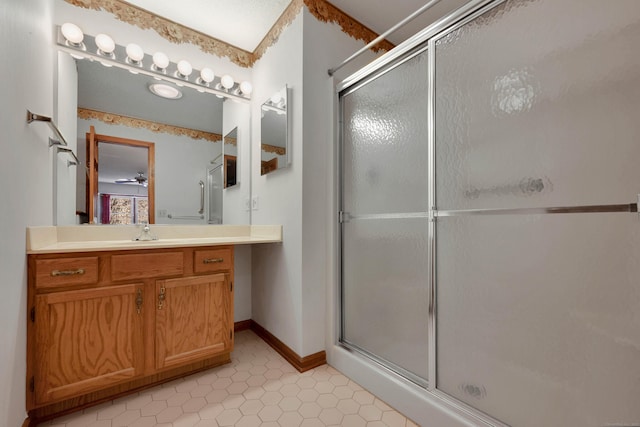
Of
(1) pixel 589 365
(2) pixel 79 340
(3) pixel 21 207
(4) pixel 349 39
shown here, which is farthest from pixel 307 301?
(4) pixel 349 39

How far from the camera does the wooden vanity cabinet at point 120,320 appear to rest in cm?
124

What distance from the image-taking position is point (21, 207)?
114 cm

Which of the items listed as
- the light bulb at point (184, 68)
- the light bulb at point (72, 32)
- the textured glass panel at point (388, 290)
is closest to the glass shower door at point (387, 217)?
the textured glass panel at point (388, 290)

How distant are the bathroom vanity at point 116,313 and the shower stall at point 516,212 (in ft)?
3.44

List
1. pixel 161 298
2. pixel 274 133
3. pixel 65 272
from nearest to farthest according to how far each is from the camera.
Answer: pixel 65 272 < pixel 161 298 < pixel 274 133

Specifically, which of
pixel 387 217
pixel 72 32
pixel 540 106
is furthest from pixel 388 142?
pixel 72 32

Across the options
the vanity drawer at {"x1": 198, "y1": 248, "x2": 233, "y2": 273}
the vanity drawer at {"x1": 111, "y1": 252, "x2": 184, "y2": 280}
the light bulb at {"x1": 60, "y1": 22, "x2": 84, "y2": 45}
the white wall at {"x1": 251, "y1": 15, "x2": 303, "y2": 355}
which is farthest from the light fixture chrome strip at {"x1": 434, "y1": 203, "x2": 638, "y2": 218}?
the light bulb at {"x1": 60, "y1": 22, "x2": 84, "y2": 45}

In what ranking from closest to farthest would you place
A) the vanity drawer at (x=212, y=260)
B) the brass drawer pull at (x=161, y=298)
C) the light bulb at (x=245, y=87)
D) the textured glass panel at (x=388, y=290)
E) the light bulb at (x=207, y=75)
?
the textured glass panel at (x=388, y=290) < the brass drawer pull at (x=161, y=298) < the vanity drawer at (x=212, y=260) < the light bulb at (x=207, y=75) < the light bulb at (x=245, y=87)

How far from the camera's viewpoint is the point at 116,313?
140 centimetres

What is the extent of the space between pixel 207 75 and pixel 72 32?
77 cm

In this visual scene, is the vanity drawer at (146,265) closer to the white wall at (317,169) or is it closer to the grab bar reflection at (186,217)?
the grab bar reflection at (186,217)

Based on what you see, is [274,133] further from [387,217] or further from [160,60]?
[387,217]

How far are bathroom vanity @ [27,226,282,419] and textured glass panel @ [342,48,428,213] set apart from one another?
2.88 feet

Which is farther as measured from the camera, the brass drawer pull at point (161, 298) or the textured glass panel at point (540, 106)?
the brass drawer pull at point (161, 298)
